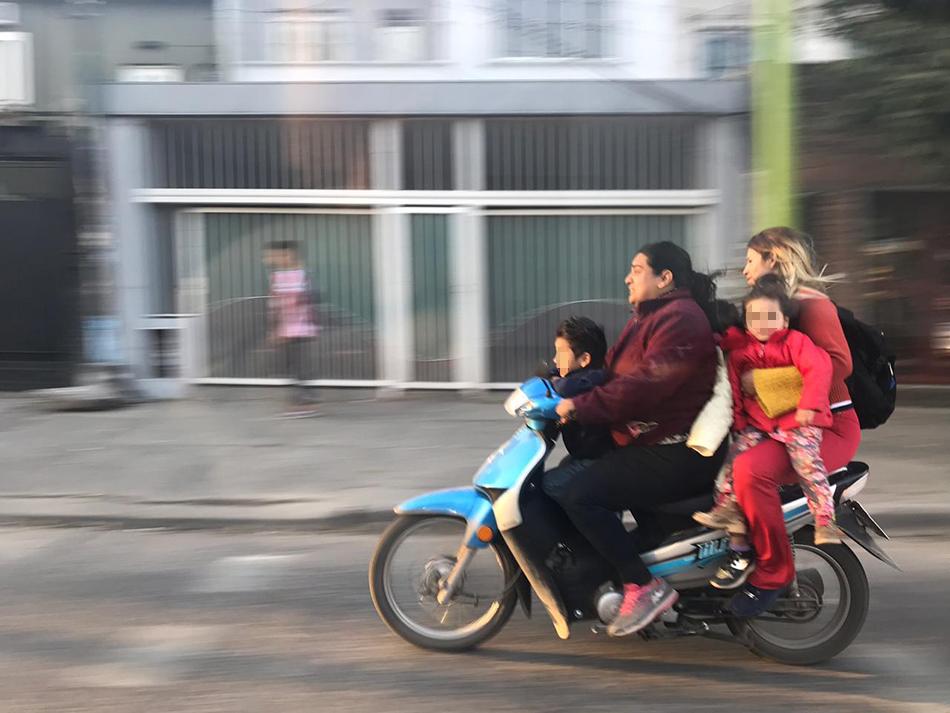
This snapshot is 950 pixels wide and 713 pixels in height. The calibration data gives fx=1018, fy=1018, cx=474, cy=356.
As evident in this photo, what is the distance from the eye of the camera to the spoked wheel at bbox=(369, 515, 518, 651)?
165 inches

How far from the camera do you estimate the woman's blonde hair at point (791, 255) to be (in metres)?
3.99

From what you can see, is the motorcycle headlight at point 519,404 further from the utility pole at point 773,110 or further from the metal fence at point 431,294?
the metal fence at point 431,294

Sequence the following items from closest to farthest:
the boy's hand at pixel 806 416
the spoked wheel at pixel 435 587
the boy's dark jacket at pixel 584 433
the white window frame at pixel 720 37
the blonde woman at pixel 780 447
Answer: the boy's hand at pixel 806 416 → the blonde woman at pixel 780 447 → the boy's dark jacket at pixel 584 433 → the spoked wheel at pixel 435 587 → the white window frame at pixel 720 37

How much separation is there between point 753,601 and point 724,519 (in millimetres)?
352

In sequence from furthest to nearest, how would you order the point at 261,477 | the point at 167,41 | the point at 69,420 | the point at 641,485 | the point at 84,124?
the point at 167,41
the point at 84,124
the point at 69,420
the point at 261,477
the point at 641,485

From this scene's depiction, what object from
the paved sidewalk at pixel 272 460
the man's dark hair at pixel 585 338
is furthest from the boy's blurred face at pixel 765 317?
the paved sidewalk at pixel 272 460

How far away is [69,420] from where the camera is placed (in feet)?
31.3

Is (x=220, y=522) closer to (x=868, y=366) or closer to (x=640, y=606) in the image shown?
(x=640, y=606)

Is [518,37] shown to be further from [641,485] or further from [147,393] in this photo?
[641,485]

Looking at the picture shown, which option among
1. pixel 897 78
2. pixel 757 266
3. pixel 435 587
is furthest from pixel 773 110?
pixel 435 587

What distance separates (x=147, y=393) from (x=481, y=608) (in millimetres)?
7201

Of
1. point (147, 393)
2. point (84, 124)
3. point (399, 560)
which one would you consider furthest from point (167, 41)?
point (399, 560)

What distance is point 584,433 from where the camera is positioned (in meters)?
4.14

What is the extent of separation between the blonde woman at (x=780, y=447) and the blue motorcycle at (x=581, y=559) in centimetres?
10
